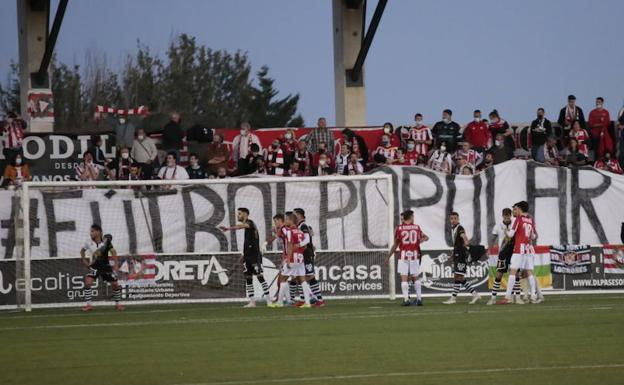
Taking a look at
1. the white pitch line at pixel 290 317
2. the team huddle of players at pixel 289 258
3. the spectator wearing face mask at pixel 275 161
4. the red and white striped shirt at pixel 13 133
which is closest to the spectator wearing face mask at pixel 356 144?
the spectator wearing face mask at pixel 275 161

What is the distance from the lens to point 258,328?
66.6 ft

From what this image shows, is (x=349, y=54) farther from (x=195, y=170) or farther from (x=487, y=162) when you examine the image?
(x=195, y=170)

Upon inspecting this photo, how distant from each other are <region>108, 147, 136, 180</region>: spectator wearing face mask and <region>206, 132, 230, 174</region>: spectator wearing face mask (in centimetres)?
206

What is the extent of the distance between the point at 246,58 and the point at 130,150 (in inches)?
3215

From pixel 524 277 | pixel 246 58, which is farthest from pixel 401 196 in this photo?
pixel 246 58

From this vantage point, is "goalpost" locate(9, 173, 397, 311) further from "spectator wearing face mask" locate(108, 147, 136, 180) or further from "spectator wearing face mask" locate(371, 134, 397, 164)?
"spectator wearing face mask" locate(371, 134, 397, 164)

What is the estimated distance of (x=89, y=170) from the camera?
32.3m

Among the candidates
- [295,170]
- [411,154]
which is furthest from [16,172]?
[411,154]

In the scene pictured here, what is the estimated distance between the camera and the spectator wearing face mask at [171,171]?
105ft

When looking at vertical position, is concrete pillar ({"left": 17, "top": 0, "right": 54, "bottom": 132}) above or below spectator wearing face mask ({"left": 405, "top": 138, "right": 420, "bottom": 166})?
above

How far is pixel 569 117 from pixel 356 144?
233 inches

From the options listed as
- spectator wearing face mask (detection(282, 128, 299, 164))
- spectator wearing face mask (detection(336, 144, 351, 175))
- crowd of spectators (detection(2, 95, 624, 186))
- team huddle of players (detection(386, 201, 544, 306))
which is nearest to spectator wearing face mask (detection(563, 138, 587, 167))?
crowd of spectators (detection(2, 95, 624, 186))

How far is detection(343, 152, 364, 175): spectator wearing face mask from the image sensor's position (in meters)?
32.7

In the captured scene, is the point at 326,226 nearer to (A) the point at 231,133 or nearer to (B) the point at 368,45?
(A) the point at 231,133
